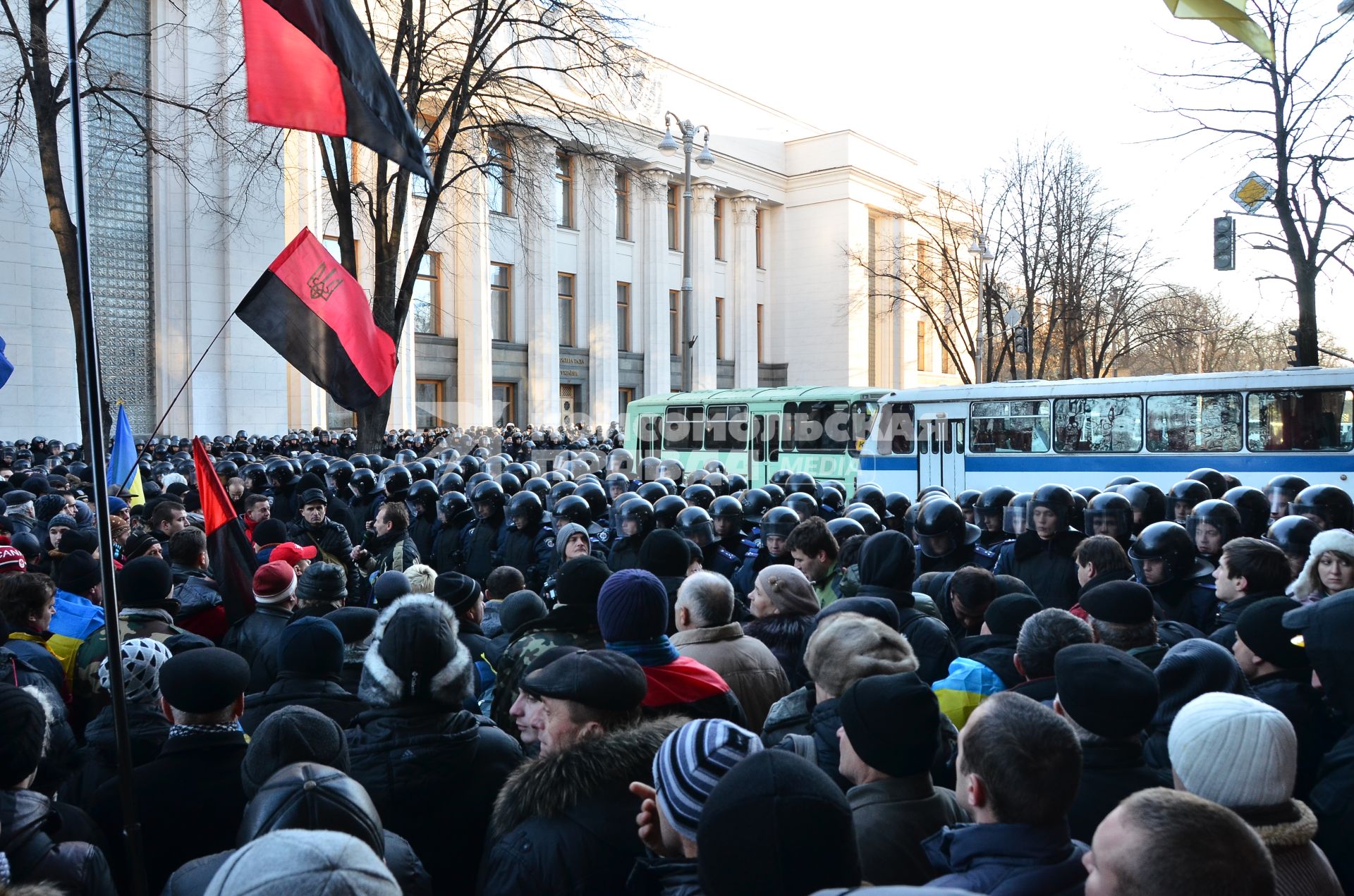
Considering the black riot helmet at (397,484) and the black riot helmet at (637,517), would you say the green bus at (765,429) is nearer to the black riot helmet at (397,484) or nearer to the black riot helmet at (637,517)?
the black riot helmet at (397,484)

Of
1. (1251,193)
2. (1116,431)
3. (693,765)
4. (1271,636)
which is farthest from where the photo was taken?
(1116,431)

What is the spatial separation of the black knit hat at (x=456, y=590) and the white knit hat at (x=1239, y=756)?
3.56 meters

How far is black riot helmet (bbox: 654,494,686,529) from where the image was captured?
8.99 m

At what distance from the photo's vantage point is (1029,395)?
20.5 metres

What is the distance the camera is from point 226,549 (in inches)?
241

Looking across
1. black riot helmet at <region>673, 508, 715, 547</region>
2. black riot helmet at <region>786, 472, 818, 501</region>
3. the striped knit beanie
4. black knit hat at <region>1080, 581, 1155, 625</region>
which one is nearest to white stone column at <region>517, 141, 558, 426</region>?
black riot helmet at <region>786, 472, 818, 501</region>

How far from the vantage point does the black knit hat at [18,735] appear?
2689 millimetres

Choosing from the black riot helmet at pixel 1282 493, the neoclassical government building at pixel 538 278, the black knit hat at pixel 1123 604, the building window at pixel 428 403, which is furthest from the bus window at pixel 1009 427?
the building window at pixel 428 403

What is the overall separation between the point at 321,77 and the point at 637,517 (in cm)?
454

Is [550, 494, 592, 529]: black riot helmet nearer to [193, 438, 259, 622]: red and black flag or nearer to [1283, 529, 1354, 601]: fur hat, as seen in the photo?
[193, 438, 259, 622]: red and black flag

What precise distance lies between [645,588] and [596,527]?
6.23 m

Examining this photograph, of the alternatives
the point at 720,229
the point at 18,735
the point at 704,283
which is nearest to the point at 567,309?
the point at 704,283

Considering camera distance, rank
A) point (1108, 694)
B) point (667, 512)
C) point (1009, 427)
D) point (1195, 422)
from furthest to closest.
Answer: point (1009, 427)
point (1195, 422)
point (667, 512)
point (1108, 694)

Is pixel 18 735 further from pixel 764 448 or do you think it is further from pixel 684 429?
pixel 684 429
